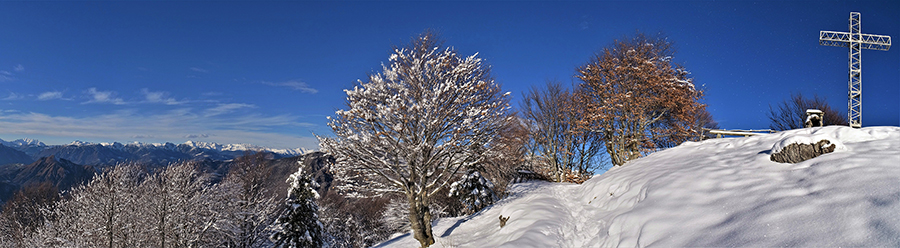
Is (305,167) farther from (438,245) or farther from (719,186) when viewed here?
(719,186)

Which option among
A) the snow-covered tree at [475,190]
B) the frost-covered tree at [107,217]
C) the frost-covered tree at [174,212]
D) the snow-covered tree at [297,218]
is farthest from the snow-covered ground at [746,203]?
the frost-covered tree at [107,217]

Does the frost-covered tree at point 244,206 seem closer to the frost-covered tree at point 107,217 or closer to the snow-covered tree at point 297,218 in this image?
the snow-covered tree at point 297,218

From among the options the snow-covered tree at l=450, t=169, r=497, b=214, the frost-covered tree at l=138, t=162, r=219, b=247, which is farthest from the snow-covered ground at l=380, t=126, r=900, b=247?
the frost-covered tree at l=138, t=162, r=219, b=247

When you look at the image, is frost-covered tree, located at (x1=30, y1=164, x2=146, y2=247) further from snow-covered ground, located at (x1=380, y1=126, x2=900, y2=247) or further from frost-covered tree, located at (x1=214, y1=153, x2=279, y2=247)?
snow-covered ground, located at (x1=380, y1=126, x2=900, y2=247)

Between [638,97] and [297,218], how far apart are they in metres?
19.7

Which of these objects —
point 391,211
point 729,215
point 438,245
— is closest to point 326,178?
point 391,211

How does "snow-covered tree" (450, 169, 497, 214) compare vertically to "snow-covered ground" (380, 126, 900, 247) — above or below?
below

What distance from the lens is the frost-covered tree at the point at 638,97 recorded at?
54.8 feet

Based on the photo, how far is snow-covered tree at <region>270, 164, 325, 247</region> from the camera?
18.9 m

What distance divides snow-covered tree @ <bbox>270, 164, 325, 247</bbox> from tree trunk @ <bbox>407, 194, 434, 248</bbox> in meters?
10.4

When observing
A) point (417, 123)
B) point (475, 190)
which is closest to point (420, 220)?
point (417, 123)

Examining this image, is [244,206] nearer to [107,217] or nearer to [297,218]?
[297,218]

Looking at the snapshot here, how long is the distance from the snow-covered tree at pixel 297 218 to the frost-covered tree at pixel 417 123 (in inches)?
363

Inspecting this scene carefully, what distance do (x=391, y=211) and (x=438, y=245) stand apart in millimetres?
17524
